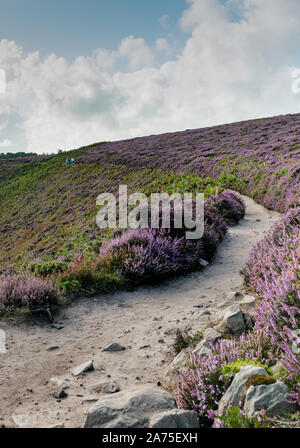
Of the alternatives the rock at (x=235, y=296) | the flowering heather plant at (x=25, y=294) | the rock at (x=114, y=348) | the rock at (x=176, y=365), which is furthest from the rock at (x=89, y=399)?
the rock at (x=235, y=296)

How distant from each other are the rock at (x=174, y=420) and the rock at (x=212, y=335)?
4.55ft

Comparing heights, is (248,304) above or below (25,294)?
above

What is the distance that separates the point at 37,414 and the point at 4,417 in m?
0.34

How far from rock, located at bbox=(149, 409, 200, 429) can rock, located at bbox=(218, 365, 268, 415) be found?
0.25 metres

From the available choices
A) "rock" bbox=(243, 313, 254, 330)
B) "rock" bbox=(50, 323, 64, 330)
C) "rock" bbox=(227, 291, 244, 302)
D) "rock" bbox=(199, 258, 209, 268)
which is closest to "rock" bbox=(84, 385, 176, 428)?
"rock" bbox=(243, 313, 254, 330)

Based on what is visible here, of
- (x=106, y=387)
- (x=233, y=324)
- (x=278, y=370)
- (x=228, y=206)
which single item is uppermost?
(x=228, y=206)

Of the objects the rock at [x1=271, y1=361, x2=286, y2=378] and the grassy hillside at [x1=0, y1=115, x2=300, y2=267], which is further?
the grassy hillside at [x1=0, y1=115, x2=300, y2=267]

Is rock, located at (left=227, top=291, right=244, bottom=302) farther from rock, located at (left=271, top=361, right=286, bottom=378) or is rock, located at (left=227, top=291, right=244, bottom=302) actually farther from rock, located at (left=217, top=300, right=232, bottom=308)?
rock, located at (left=271, top=361, right=286, bottom=378)

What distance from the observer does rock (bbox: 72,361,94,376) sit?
406 cm

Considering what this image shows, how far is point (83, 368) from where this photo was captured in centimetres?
411

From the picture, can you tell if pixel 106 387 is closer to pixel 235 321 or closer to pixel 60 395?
pixel 60 395

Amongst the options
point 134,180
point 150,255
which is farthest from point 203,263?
point 134,180

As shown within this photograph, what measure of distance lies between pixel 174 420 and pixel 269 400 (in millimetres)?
809
